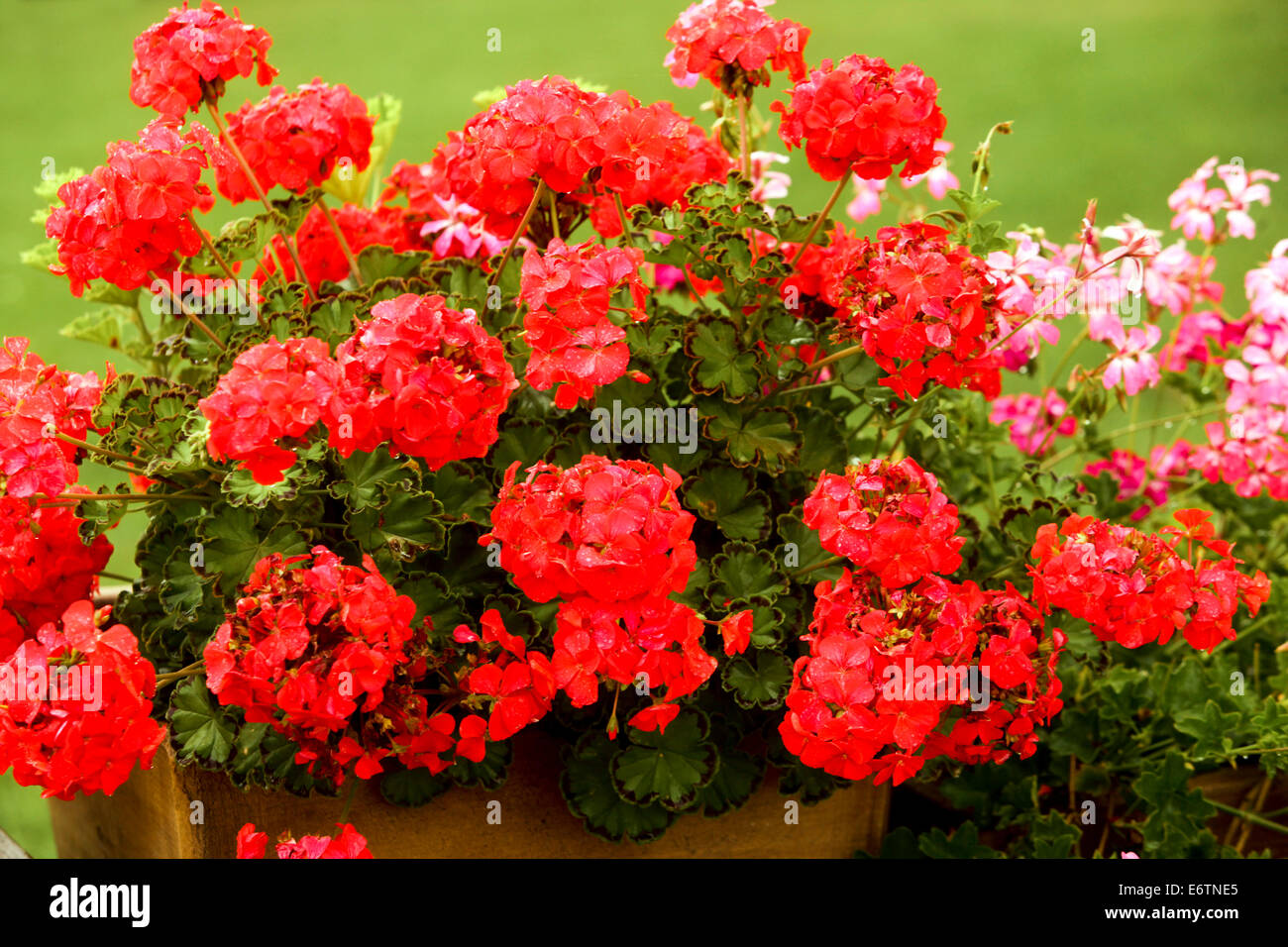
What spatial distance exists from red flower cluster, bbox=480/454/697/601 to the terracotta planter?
14.1 inches

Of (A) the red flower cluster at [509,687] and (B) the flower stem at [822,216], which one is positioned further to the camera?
(B) the flower stem at [822,216]

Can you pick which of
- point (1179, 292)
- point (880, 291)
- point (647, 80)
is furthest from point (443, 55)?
point (880, 291)

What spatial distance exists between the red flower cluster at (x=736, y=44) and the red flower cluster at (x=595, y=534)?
0.50 metres

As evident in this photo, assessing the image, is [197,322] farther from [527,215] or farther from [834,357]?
[834,357]

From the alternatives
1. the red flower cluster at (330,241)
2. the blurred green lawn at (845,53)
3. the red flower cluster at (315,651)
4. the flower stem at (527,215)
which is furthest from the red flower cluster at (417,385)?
the blurred green lawn at (845,53)

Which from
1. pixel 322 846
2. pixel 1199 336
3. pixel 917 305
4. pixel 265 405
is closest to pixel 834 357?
pixel 917 305

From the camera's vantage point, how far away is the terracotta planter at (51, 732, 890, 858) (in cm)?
123

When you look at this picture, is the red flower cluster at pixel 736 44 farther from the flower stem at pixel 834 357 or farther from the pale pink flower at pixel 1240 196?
the pale pink flower at pixel 1240 196

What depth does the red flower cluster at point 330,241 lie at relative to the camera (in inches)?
61.1

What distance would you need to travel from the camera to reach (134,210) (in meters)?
1.14

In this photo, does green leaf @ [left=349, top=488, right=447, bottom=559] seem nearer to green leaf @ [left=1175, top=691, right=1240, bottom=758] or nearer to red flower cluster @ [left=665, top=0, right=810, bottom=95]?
red flower cluster @ [left=665, top=0, right=810, bottom=95]

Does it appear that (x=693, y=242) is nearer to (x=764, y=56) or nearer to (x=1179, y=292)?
(x=764, y=56)

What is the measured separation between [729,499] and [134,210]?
25.0 inches

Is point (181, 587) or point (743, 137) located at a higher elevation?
point (743, 137)
